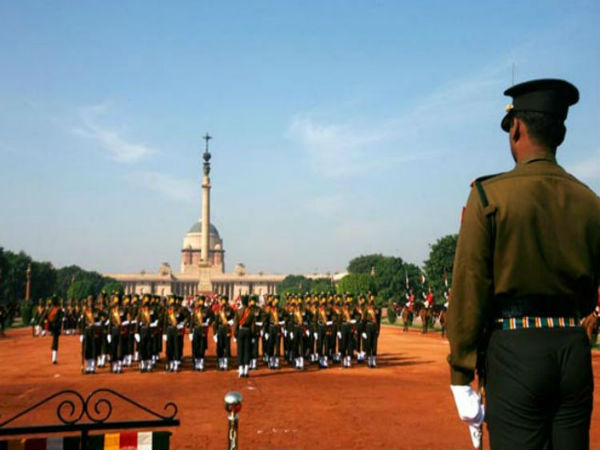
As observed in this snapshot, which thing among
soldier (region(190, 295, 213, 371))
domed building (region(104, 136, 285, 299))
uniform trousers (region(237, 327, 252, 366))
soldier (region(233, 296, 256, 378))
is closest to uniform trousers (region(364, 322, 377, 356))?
soldier (region(233, 296, 256, 378))

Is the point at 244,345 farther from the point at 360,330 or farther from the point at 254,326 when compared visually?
the point at 360,330

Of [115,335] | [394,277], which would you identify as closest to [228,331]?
[115,335]

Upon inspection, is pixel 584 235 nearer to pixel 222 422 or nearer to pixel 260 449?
pixel 260 449

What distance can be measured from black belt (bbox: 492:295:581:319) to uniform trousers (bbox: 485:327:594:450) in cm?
8

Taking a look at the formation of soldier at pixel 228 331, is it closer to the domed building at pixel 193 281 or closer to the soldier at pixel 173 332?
the soldier at pixel 173 332

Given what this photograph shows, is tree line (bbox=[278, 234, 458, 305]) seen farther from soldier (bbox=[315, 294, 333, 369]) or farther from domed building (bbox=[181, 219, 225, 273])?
domed building (bbox=[181, 219, 225, 273])

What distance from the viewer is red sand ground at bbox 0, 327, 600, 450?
910 cm

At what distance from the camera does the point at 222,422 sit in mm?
10320

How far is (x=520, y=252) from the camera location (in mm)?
2820

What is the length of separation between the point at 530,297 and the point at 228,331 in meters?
16.5

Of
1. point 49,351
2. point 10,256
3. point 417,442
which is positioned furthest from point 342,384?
point 10,256

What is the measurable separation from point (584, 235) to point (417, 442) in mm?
6807

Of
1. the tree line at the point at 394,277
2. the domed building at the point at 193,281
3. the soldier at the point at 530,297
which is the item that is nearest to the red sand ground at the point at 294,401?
the soldier at the point at 530,297

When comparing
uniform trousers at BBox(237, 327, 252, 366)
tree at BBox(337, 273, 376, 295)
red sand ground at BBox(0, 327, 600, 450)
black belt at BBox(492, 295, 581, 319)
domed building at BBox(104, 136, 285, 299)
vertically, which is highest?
domed building at BBox(104, 136, 285, 299)
